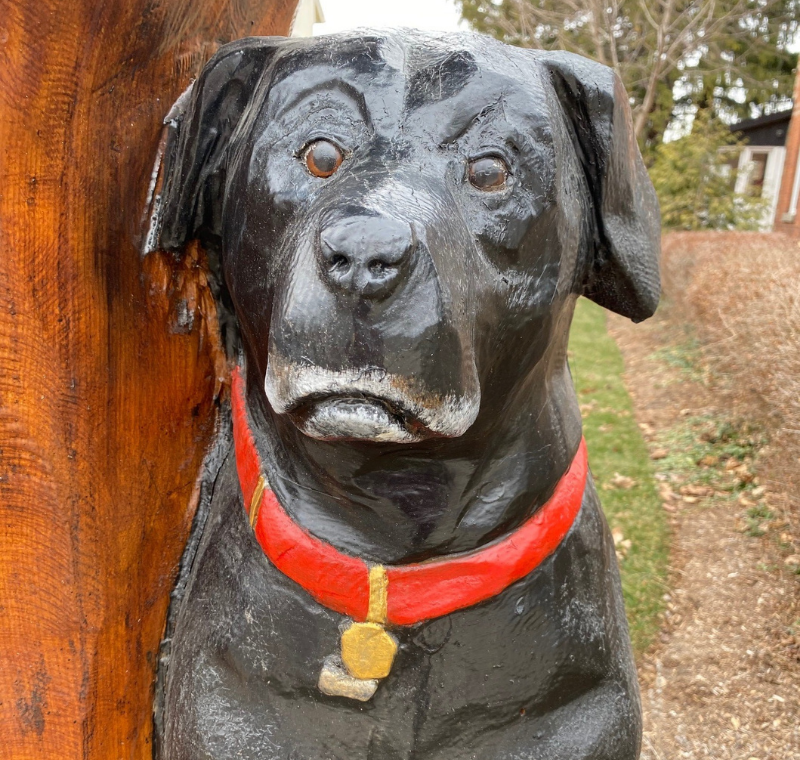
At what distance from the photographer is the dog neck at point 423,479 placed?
43.7 inches

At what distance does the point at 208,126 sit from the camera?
118 centimetres

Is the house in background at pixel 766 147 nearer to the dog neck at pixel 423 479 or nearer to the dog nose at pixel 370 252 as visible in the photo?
the dog neck at pixel 423 479

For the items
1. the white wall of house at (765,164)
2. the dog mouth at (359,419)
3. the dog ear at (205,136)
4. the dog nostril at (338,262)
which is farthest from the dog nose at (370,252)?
the white wall of house at (765,164)

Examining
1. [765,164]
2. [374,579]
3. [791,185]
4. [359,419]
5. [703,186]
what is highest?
[359,419]

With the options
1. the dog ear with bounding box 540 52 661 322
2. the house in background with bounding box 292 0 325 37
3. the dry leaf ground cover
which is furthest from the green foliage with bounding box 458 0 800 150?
the dog ear with bounding box 540 52 661 322

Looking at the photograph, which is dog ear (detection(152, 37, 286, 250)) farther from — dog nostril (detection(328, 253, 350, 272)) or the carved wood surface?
dog nostril (detection(328, 253, 350, 272))

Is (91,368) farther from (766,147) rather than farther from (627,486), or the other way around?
(766,147)

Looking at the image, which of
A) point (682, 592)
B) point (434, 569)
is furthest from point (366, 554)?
point (682, 592)

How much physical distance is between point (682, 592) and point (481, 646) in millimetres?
3821

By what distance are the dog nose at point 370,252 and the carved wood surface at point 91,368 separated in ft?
1.74

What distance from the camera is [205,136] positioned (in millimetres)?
1184

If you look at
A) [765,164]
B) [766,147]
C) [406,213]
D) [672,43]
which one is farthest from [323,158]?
[765,164]

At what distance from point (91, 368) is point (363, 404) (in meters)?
0.57

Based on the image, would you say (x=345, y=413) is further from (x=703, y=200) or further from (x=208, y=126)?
(x=703, y=200)
